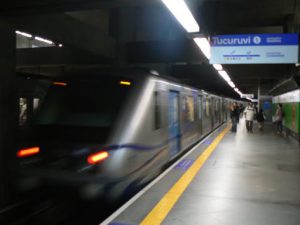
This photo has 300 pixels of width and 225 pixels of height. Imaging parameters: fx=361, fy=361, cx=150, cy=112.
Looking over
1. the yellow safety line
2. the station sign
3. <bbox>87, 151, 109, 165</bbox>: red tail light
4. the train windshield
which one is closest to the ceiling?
the station sign

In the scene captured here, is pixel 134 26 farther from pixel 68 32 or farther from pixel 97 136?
pixel 97 136

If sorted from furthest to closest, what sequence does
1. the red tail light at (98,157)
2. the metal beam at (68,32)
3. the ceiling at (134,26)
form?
the metal beam at (68,32)
the ceiling at (134,26)
the red tail light at (98,157)

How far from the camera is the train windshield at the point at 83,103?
566cm

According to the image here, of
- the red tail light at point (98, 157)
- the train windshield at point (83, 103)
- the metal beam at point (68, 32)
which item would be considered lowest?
the red tail light at point (98, 157)

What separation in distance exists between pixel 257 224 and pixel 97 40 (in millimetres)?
10142

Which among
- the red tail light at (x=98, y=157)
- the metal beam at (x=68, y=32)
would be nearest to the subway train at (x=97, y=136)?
the red tail light at (x=98, y=157)

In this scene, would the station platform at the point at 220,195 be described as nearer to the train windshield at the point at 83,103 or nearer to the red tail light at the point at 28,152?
the train windshield at the point at 83,103

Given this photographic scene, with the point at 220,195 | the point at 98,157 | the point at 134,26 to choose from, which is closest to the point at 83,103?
the point at 98,157

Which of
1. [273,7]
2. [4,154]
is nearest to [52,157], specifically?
[4,154]

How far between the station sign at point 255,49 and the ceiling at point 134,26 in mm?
771

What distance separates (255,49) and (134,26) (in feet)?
18.1

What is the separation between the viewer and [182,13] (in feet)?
19.7

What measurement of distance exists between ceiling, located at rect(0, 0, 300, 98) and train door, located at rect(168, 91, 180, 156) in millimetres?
2022

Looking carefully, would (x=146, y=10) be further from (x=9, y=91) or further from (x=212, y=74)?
(x=9, y=91)
